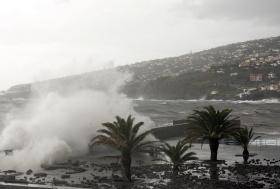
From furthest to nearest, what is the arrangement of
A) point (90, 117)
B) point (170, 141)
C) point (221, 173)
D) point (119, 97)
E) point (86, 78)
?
point (86, 78) < point (119, 97) < point (90, 117) < point (170, 141) < point (221, 173)

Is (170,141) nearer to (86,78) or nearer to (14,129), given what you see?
(14,129)

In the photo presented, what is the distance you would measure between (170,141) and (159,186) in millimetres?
27205

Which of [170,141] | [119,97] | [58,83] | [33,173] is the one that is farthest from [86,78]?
[33,173]

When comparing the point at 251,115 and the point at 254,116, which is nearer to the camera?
the point at 254,116

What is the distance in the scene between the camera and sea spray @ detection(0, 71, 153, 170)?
4740 cm

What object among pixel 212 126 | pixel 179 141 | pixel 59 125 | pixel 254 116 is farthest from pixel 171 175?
pixel 254 116

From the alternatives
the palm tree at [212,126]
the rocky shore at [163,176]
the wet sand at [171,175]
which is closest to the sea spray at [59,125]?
the wet sand at [171,175]

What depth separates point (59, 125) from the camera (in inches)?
2404

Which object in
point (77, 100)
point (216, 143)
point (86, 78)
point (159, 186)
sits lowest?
point (159, 186)

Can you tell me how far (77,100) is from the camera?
7025 centimetres

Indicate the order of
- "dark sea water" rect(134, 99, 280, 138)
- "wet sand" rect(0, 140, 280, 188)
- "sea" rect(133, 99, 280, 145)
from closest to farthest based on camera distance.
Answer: "wet sand" rect(0, 140, 280, 188)
"sea" rect(133, 99, 280, 145)
"dark sea water" rect(134, 99, 280, 138)

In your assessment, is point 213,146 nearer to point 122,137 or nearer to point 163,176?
point 163,176

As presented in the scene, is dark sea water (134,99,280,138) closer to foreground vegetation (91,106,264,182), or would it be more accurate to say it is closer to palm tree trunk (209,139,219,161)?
palm tree trunk (209,139,219,161)

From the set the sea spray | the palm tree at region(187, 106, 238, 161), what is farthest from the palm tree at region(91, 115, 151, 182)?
the sea spray
